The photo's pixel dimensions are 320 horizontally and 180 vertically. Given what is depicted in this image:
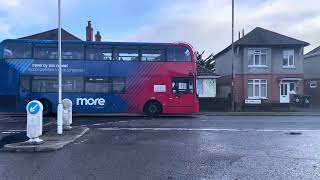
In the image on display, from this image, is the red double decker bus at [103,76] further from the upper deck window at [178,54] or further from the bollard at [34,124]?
the bollard at [34,124]

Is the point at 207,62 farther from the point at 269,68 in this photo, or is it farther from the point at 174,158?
the point at 174,158

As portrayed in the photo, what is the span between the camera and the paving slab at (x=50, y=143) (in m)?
12.0

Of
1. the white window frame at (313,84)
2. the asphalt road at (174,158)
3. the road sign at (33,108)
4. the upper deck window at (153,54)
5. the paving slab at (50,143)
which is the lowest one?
the asphalt road at (174,158)

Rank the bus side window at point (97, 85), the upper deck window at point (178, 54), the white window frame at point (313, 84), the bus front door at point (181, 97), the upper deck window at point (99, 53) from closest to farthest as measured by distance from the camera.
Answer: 1. the upper deck window at point (99, 53)
2. the bus side window at point (97, 85)
3. the upper deck window at point (178, 54)
4. the bus front door at point (181, 97)
5. the white window frame at point (313, 84)

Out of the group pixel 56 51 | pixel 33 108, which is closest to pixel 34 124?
pixel 33 108

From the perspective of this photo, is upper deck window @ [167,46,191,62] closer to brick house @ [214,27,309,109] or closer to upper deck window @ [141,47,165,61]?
upper deck window @ [141,47,165,61]

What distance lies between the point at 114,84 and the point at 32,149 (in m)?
14.7

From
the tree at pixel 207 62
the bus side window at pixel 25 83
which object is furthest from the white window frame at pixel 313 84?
the bus side window at pixel 25 83

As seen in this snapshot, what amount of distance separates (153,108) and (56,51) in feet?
20.1

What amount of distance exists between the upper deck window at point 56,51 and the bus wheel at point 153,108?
4.55 meters

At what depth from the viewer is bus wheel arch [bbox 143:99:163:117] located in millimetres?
26766

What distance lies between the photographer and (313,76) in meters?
56.5

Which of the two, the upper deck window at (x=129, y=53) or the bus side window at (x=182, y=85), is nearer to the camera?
the upper deck window at (x=129, y=53)

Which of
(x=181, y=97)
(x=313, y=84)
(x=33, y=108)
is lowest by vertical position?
(x=33, y=108)
